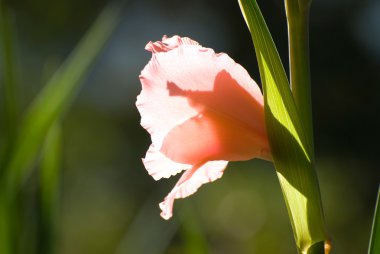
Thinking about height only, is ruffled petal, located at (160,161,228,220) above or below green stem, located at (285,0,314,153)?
below

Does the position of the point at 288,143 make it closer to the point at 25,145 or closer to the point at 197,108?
the point at 197,108

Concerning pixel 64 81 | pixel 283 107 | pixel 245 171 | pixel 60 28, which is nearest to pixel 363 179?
pixel 245 171

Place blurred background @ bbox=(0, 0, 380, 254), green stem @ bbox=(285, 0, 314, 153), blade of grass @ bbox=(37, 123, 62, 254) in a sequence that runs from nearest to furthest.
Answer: green stem @ bbox=(285, 0, 314, 153) < blade of grass @ bbox=(37, 123, 62, 254) < blurred background @ bbox=(0, 0, 380, 254)

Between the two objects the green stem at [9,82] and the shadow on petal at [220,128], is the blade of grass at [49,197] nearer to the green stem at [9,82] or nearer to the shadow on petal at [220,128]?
the green stem at [9,82]

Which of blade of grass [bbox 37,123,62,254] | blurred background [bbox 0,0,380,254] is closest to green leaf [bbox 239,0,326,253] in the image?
blade of grass [bbox 37,123,62,254]

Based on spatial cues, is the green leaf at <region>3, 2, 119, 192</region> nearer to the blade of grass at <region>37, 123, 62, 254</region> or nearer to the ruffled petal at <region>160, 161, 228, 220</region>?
the blade of grass at <region>37, 123, 62, 254</region>

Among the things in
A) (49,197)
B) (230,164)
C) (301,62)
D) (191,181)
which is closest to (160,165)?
(191,181)

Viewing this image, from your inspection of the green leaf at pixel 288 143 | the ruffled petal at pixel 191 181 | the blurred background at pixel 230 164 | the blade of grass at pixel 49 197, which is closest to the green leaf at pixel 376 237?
the green leaf at pixel 288 143

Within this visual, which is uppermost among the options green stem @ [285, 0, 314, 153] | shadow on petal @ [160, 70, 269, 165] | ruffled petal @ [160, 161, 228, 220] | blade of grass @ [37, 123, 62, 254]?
green stem @ [285, 0, 314, 153]
